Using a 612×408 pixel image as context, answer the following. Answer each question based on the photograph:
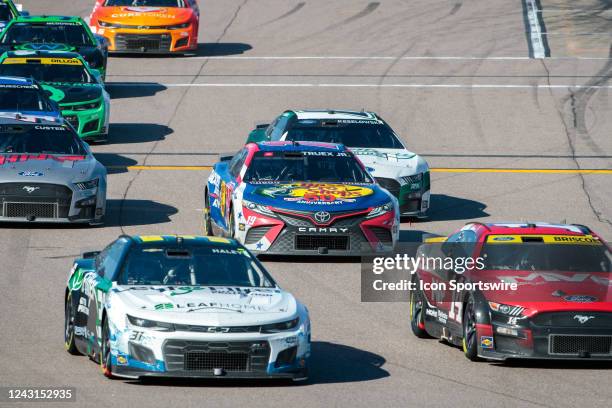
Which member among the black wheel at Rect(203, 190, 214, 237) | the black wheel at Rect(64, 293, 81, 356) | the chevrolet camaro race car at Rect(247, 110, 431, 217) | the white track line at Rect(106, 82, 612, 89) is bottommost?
the white track line at Rect(106, 82, 612, 89)

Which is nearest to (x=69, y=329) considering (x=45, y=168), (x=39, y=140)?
(x=45, y=168)

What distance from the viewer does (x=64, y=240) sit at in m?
20.0

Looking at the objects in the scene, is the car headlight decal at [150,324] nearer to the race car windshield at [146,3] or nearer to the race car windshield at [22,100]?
the race car windshield at [22,100]

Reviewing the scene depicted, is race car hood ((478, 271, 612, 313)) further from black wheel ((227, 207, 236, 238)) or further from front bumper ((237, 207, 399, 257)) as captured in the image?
black wheel ((227, 207, 236, 238))

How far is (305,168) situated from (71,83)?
848 cm

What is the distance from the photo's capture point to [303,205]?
1883 cm

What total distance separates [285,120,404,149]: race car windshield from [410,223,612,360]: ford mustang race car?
7442 mm

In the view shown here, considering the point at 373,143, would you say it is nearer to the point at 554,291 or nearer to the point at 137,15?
the point at 554,291

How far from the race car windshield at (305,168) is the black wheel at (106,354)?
736 centimetres

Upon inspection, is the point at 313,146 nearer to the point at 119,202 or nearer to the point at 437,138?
the point at 119,202

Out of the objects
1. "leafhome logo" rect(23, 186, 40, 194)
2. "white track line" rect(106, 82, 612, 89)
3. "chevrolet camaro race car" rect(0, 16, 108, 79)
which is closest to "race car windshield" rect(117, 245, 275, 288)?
"leafhome logo" rect(23, 186, 40, 194)

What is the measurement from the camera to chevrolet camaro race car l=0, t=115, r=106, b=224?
20281 millimetres

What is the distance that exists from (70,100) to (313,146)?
23.8ft

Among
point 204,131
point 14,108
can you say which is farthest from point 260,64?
point 14,108
